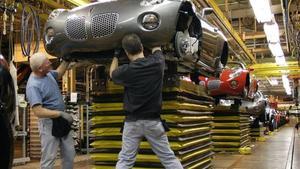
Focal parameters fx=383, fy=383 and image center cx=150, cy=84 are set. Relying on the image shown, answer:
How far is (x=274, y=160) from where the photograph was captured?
6.21m

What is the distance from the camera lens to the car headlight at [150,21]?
318cm

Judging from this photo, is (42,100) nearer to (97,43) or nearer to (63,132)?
(63,132)

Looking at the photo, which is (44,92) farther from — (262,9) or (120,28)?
(262,9)

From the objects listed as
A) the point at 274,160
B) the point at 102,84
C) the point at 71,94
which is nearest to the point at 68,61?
the point at 102,84

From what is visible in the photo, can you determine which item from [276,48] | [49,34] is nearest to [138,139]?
[49,34]

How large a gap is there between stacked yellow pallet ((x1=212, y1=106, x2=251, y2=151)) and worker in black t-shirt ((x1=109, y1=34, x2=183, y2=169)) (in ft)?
14.9

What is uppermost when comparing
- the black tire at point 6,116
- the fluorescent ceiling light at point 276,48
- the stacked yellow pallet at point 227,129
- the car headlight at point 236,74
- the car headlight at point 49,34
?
the fluorescent ceiling light at point 276,48

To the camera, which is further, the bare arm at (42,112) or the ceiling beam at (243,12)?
the ceiling beam at (243,12)

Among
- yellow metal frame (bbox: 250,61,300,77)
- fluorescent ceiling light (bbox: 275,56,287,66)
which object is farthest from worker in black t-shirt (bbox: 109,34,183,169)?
yellow metal frame (bbox: 250,61,300,77)

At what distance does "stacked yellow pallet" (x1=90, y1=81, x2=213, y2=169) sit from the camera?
12.0 feet

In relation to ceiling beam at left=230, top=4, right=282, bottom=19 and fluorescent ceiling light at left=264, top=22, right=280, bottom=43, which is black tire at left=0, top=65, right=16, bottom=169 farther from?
ceiling beam at left=230, top=4, right=282, bottom=19

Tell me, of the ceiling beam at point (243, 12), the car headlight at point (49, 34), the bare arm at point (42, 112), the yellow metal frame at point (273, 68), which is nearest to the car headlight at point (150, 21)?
the car headlight at point (49, 34)

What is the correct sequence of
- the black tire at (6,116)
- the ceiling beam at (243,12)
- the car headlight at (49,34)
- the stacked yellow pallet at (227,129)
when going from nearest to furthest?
the black tire at (6,116) < the car headlight at (49,34) < the stacked yellow pallet at (227,129) < the ceiling beam at (243,12)

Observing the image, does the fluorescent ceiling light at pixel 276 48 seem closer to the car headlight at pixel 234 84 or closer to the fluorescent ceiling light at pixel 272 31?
the fluorescent ceiling light at pixel 272 31
